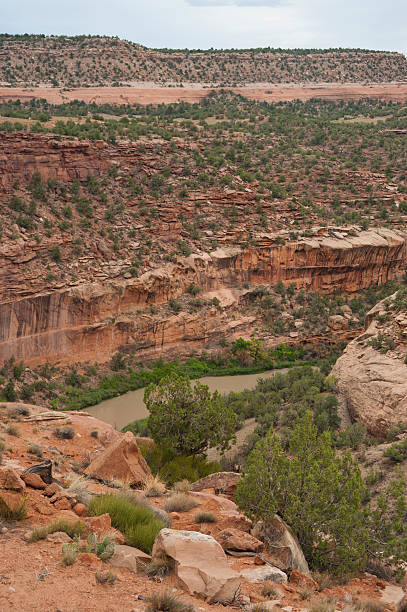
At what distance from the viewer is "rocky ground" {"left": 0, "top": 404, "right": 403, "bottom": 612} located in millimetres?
6178

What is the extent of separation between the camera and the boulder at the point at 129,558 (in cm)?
707

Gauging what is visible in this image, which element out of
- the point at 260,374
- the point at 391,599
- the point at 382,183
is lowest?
the point at 260,374

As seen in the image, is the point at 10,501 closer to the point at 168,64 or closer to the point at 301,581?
the point at 301,581

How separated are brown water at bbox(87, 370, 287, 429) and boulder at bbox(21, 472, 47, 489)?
16704mm

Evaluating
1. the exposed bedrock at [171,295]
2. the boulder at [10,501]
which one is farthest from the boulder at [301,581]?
the exposed bedrock at [171,295]

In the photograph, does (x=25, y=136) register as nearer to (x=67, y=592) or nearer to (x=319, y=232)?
(x=319, y=232)

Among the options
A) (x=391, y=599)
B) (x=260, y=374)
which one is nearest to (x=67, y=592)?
(x=391, y=599)

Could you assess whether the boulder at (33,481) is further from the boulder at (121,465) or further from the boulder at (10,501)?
the boulder at (121,465)

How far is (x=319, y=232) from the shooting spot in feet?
134

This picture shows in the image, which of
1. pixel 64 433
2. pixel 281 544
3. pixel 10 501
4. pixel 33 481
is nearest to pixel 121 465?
pixel 33 481

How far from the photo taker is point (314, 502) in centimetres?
966

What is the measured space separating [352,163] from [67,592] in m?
45.5

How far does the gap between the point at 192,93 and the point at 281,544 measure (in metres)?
64.4

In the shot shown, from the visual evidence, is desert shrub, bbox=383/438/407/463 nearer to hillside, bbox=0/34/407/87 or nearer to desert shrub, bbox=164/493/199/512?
desert shrub, bbox=164/493/199/512
